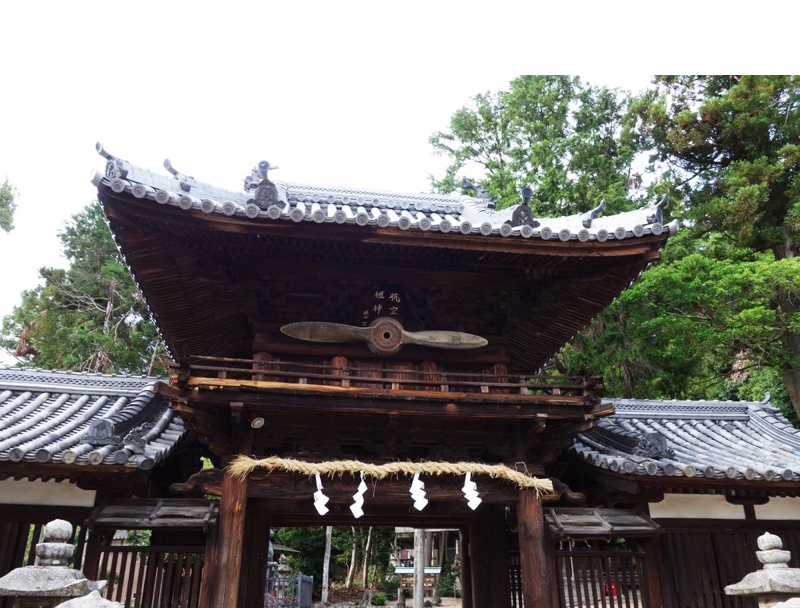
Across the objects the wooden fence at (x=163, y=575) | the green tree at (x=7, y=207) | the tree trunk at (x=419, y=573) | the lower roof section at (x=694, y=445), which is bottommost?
the tree trunk at (x=419, y=573)

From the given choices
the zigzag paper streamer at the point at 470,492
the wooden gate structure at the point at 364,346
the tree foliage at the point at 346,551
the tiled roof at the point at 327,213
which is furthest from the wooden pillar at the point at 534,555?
the tree foliage at the point at 346,551

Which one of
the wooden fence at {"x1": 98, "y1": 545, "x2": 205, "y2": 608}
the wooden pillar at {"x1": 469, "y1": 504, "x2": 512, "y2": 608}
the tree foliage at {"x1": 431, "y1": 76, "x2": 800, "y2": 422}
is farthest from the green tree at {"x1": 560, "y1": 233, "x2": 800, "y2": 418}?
the wooden fence at {"x1": 98, "y1": 545, "x2": 205, "y2": 608}

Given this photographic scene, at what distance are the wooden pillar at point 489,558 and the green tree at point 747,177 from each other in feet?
34.6

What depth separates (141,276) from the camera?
7078mm

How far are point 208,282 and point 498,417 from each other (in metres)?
3.98

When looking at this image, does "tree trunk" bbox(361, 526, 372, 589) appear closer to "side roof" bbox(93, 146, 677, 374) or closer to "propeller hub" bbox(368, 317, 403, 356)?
"side roof" bbox(93, 146, 677, 374)

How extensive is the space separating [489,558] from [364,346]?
12.8ft

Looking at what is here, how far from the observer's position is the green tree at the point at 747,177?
16203 millimetres

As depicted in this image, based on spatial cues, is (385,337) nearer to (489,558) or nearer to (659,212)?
(659,212)

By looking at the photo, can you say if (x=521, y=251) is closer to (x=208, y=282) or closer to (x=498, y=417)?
(x=498, y=417)

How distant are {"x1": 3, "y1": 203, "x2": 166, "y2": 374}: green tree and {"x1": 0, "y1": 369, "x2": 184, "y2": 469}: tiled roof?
14.7m

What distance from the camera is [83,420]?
323 inches

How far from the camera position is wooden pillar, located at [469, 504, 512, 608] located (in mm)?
8484

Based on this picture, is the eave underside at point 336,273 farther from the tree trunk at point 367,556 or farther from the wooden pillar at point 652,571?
the tree trunk at point 367,556
